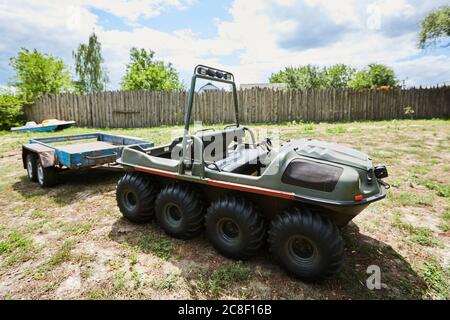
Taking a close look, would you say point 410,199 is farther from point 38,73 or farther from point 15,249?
point 38,73

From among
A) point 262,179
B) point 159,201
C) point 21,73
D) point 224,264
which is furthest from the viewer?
point 21,73

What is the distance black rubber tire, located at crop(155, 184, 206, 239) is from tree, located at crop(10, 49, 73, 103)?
2824cm

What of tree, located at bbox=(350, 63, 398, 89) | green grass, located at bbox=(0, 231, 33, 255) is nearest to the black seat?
green grass, located at bbox=(0, 231, 33, 255)

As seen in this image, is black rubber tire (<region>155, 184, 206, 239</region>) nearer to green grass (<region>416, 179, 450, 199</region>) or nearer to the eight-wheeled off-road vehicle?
the eight-wheeled off-road vehicle

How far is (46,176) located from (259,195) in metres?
5.24

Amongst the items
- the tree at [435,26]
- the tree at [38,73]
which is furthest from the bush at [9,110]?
the tree at [435,26]

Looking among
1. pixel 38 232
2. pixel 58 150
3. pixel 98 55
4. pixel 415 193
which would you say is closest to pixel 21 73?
pixel 98 55

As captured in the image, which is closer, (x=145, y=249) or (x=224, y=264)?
(x=224, y=264)

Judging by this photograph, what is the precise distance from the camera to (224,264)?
3.39 m

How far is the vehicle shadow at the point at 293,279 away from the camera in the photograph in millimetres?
2918
